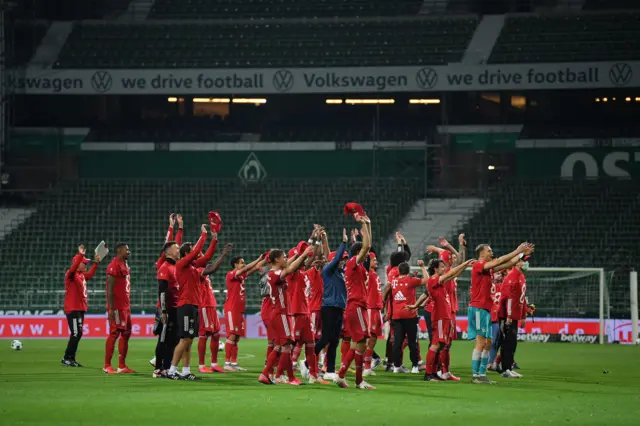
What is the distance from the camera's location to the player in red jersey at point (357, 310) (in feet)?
60.3

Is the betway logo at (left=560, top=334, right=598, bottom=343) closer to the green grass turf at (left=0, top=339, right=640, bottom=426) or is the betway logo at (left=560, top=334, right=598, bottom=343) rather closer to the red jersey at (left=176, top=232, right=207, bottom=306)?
the green grass turf at (left=0, top=339, right=640, bottom=426)

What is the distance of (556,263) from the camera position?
145ft

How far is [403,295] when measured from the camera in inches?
893

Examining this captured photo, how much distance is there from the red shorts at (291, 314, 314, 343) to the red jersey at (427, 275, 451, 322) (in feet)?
9.14

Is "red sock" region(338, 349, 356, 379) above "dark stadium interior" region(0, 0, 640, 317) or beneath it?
beneath

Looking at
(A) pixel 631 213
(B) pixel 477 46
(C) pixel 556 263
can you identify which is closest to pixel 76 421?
(C) pixel 556 263

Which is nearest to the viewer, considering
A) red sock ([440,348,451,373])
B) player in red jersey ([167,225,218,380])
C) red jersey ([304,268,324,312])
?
player in red jersey ([167,225,218,380])

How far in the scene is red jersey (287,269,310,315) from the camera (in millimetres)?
19016

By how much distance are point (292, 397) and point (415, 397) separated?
1.88 metres

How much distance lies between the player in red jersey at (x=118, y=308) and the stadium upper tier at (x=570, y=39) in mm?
30965

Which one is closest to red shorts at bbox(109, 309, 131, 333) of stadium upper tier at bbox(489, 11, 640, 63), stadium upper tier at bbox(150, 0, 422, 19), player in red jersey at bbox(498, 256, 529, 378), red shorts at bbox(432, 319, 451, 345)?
red shorts at bbox(432, 319, 451, 345)

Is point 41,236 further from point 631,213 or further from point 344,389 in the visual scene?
point 344,389

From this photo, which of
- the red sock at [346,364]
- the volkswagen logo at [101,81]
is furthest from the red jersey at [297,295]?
the volkswagen logo at [101,81]

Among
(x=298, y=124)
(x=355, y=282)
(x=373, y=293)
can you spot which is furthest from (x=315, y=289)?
(x=298, y=124)
